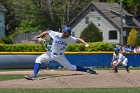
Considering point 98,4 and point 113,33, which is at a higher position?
point 98,4

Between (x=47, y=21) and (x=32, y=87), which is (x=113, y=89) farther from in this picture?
(x=47, y=21)

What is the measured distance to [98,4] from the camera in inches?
2936

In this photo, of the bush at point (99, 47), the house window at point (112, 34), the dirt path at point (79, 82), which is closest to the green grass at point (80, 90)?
the dirt path at point (79, 82)

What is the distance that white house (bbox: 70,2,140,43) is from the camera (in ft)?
240

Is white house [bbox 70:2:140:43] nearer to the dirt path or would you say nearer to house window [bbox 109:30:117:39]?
house window [bbox 109:30:117:39]

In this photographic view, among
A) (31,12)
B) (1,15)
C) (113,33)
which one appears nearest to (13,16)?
(31,12)

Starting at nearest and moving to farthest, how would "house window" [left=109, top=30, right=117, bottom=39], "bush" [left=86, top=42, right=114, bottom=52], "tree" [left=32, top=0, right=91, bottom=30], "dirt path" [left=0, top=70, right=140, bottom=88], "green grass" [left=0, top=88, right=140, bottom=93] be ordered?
"green grass" [left=0, top=88, right=140, bottom=93] < "dirt path" [left=0, top=70, right=140, bottom=88] < "bush" [left=86, top=42, right=114, bottom=52] < "tree" [left=32, top=0, right=91, bottom=30] < "house window" [left=109, top=30, right=117, bottom=39]

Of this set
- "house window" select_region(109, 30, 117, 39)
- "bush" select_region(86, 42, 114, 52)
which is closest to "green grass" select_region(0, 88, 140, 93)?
"bush" select_region(86, 42, 114, 52)

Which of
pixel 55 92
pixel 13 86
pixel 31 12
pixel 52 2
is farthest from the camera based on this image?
pixel 31 12

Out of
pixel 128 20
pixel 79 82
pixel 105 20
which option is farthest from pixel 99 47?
pixel 128 20

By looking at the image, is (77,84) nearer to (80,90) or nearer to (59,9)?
(80,90)

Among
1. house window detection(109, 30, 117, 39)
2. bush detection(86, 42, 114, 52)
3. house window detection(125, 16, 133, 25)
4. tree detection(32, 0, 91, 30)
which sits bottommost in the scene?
house window detection(109, 30, 117, 39)

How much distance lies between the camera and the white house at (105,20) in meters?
73.0

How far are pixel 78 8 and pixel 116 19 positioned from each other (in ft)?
20.3
